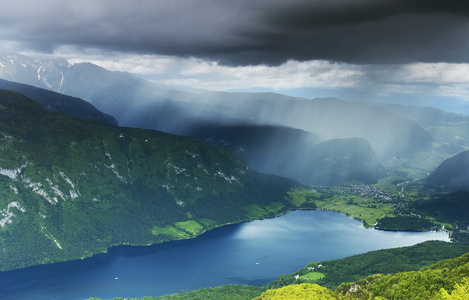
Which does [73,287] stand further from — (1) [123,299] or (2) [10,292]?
(1) [123,299]

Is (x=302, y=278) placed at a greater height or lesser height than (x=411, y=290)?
lesser

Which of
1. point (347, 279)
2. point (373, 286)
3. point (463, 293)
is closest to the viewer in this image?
point (463, 293)

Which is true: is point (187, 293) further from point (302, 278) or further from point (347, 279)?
point (347, 279)

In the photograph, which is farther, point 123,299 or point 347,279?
point 347,279

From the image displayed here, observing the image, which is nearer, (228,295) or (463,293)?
(463,293)

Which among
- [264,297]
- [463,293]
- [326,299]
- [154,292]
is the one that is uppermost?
[463,293]

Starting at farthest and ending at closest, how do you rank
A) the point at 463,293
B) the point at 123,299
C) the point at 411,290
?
the point at 123,299, the point at 411,290, the point at 463,293

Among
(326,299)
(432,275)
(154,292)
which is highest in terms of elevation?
(432,275)

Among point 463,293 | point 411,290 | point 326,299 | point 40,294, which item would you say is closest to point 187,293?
point 40,294

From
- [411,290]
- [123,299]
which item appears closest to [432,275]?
[411,290]
